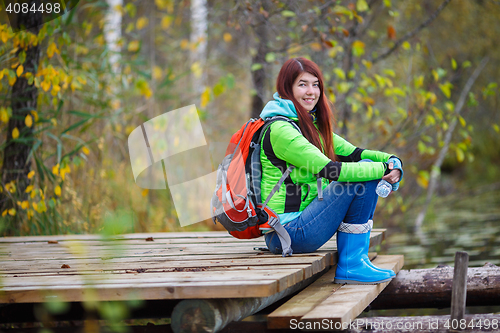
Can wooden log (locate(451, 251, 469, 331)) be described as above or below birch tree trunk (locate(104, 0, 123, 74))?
below

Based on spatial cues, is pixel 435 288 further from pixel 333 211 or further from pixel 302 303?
pixel 302 303

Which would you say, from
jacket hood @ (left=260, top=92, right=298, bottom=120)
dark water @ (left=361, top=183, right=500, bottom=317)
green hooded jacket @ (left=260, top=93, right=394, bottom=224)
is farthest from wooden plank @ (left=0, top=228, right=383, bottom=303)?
dark water @ (left=361, top=183, right=500, bottom=317)

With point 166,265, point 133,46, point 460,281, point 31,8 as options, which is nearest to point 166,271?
point 166,265

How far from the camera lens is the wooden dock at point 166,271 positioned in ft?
6.64

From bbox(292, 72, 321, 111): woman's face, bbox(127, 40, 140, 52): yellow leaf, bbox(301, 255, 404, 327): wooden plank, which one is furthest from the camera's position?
bbox(127, 40, 140, 52): yellow leaf

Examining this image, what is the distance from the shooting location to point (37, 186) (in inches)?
173

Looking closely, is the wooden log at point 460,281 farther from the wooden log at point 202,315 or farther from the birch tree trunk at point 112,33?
the birch tree trunk at point 112,33

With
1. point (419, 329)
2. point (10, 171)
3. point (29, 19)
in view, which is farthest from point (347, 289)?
point (29, 19)

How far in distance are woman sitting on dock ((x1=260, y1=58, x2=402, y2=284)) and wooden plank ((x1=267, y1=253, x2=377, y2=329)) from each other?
0.12 metres

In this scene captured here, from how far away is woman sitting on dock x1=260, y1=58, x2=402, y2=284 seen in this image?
2527 millimetres

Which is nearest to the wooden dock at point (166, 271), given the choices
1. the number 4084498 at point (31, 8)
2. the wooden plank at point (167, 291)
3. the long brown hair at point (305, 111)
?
the wooden plank at point (167, 291)

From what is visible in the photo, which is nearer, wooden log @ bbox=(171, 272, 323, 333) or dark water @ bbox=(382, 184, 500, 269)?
wooden log @ bbox=(171, 272, 323, 333)

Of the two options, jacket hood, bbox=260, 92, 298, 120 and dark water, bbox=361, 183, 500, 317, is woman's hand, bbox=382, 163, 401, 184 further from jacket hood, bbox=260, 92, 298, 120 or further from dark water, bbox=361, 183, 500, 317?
dark water, bbox=361, 183, 500, 317

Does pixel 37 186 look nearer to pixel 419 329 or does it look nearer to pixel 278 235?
pixel 278 235
